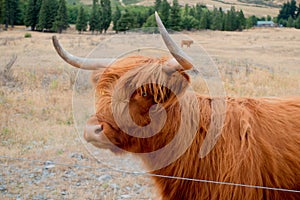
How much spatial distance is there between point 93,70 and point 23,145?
4632 mm

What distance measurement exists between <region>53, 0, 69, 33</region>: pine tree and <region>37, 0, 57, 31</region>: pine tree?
1.84 ft

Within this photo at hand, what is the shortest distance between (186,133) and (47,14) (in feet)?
104

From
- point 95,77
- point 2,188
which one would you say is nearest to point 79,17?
point 2,188

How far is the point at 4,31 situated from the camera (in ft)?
117

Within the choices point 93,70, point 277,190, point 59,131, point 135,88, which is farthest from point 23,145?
point 277,190

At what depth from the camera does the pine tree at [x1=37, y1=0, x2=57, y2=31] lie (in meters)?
32.1

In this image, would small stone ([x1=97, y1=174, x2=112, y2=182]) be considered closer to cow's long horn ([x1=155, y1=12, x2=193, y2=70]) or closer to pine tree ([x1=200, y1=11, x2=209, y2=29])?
cow's long horn ([x1=155, y1=12, x2=193, y2=70])

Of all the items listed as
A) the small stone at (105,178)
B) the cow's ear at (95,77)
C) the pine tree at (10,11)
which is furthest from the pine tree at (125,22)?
the cow's ear at (95,77)

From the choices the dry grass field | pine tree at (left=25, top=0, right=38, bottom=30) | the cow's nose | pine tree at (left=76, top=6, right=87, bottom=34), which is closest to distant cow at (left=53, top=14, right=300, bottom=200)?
the cow's nose

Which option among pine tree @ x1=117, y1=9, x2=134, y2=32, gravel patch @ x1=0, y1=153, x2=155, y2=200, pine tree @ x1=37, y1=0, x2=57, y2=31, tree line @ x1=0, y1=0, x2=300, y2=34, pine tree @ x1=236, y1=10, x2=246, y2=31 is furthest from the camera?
pine tree @ x1=236, y1=10, x2=246, y2=31

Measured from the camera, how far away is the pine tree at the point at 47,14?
32094 mm

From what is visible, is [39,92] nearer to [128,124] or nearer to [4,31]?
[128,124]

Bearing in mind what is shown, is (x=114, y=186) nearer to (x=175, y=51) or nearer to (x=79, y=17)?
(x=175, y=51)

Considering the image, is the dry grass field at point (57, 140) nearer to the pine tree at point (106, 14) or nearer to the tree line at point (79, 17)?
the tree line at point (79, 17)
